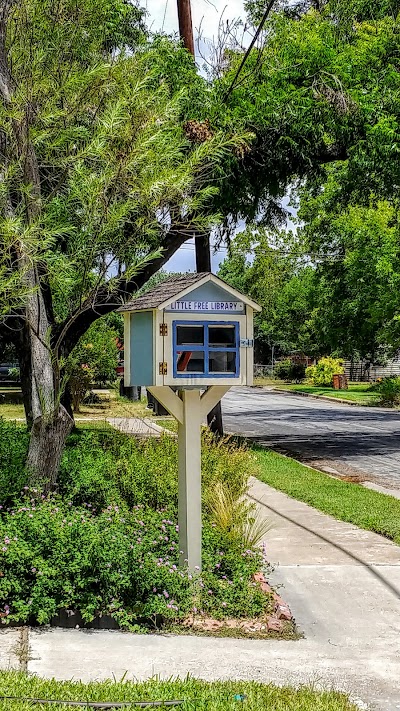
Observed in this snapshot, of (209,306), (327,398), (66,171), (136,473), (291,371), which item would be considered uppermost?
(66,171)

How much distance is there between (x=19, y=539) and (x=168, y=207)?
338 cm

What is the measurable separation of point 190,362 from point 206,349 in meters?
0.16

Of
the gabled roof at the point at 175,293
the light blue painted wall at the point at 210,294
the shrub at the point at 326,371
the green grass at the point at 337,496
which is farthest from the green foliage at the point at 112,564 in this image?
the shrub at the point at 326,371

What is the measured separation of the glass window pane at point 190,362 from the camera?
626cm

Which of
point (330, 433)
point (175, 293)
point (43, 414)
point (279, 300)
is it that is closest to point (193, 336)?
point (175, 293)

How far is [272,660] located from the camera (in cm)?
527

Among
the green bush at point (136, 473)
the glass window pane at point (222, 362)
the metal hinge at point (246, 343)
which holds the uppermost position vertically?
the metal hinge at point (246, 343)

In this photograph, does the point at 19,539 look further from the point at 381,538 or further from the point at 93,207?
the point at 381,538

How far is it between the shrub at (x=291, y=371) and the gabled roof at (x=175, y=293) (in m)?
45.8

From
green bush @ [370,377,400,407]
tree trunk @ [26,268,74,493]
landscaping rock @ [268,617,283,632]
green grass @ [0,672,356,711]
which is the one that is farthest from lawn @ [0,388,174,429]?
green grass @ [0,672,356,711]

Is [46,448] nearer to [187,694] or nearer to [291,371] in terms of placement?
[187,694]

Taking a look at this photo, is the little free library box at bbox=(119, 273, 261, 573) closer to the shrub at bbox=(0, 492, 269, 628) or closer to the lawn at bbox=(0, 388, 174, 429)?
the shrub at bbox=(0, 492, 269, 628)

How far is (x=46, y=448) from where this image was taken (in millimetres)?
7445

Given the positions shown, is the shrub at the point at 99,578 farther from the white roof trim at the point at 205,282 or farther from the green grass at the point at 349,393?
the green grass at the point at 349,393
